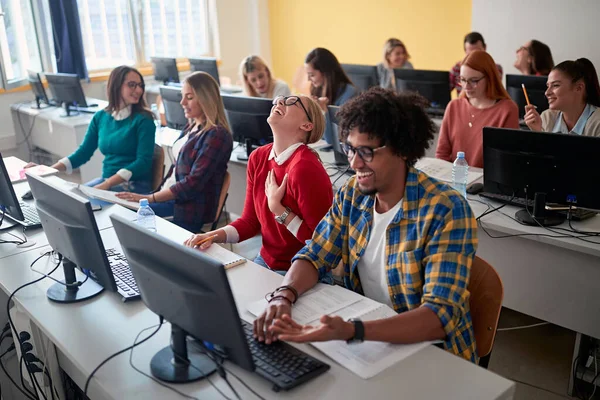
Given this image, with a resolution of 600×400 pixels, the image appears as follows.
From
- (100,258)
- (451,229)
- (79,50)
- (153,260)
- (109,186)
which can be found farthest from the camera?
(79,50)

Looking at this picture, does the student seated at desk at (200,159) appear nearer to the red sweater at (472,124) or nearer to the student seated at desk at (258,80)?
the red sweater at (472,124)

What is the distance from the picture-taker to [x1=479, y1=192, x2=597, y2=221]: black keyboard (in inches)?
88.1

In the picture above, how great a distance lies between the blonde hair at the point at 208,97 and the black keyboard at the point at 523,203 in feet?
4.14

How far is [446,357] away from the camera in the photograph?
1.32 m

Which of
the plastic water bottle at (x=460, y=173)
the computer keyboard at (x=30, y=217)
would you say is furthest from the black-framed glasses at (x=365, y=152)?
the computer keyboard at (x=30, y=217)

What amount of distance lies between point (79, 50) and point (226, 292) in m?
5.34

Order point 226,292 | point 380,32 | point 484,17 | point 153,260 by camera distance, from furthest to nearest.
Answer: point 380,32 < point 484,17 < point 153,260 < point 226,292

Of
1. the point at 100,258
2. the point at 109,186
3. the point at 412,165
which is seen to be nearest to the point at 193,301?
the point at 100,258

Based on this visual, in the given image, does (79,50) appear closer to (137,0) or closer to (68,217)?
(137,0)

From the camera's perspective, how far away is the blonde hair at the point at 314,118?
208cm

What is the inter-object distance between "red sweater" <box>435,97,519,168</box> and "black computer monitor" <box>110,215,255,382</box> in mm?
2192

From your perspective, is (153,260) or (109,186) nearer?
(153,260)

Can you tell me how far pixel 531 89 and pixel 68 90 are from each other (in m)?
3.62

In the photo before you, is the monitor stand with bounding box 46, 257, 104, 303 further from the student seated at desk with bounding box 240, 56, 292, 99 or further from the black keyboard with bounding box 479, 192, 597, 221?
the student seated at desk with bounding box 240, 56, 292, 99
